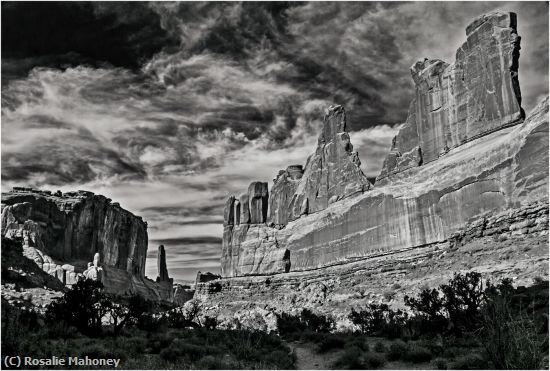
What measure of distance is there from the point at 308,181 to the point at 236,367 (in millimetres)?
77421

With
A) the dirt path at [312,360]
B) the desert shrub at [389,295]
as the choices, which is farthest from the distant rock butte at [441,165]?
the dirt path at [312,360]

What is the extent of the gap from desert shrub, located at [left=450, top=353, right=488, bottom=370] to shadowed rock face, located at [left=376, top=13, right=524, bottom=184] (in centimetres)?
3695

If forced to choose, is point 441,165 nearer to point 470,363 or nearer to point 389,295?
point 389,295

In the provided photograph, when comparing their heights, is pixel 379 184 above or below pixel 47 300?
above

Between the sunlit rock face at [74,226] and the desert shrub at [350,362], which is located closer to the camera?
the desert shrub at [350,362]

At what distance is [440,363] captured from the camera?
1443 cm

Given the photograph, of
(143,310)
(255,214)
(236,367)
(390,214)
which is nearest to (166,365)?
(236,367)

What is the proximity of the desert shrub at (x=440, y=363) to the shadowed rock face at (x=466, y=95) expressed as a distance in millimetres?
36637

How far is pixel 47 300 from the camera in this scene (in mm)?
49375

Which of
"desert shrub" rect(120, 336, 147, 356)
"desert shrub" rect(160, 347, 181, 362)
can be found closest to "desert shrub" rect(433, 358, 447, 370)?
"desert shrub" rect(160, 347, 181, 362)

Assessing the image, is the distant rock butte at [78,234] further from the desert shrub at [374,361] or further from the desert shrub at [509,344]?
the desert shrub at [509,344]

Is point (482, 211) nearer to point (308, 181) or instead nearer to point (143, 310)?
point (143, 310)

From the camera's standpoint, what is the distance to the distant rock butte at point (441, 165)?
4006 centimetres

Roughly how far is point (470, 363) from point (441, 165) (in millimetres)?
40911
